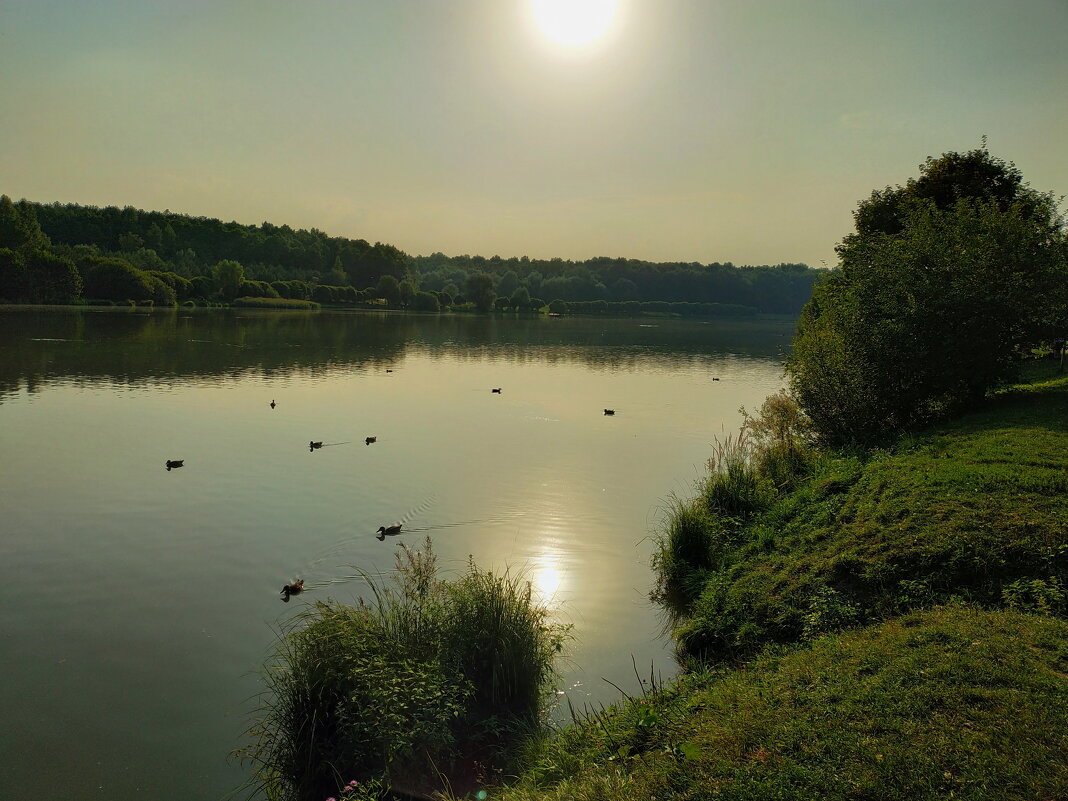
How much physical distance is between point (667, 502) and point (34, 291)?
105m

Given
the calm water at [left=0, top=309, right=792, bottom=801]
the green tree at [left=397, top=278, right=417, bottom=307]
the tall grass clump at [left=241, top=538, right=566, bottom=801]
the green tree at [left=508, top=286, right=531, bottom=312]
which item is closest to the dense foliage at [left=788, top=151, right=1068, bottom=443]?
the calm water at [left=0, top=309, right=792, bottom=801]

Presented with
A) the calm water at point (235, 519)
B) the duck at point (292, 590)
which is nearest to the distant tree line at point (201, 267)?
the calm water at point (235, 519)

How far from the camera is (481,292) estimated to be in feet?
521

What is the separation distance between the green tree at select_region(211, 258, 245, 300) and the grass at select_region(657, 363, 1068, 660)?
12959 centimetres

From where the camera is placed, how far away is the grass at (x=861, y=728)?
485 cm

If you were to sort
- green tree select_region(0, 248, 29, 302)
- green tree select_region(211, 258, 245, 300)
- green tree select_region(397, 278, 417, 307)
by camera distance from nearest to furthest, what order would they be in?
green tree select_region(0, 248, 29, 302) < green tree select_region(211, 258, 245, 300) < green tree select_region(397, 278, 417, 307)

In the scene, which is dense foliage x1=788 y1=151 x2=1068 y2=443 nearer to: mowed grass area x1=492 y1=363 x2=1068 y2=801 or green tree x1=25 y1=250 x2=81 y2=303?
mowed grass area x1=492 y1=363 x2=1068 y2=801

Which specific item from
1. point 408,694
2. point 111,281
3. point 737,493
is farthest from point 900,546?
point 111,281

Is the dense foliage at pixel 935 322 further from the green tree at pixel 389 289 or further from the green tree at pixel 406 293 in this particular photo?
the green tree at pixel 406 293

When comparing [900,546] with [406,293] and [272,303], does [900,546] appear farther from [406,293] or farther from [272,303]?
[406,293]

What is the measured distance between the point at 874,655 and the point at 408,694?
474cm

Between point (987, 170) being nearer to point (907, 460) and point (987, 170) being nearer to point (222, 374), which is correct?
point (907, 460)

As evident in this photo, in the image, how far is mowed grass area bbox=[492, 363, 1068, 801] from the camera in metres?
5.05

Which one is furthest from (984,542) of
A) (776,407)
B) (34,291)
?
(34,291)
